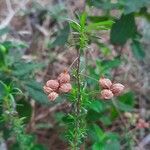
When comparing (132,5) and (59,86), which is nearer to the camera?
(59,86)

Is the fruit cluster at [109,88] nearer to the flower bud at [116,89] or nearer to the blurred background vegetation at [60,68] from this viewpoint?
the flower bud at [116,89]

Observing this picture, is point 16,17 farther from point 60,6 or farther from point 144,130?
point 144,130

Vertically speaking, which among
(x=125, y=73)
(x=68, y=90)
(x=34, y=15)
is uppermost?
(x=68, y=90)

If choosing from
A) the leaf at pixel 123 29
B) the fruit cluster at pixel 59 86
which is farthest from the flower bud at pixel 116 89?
the leaf at pixel 123 29

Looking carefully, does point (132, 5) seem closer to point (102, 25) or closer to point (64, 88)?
point (102, 25)

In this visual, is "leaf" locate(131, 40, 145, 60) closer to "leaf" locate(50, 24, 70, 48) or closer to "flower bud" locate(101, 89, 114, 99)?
"leaf" locate(50, 24, 70, 48)

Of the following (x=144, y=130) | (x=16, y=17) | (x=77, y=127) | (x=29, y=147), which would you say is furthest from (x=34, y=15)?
(x=77, y=127)

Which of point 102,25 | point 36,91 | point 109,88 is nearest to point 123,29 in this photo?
point 36,91
